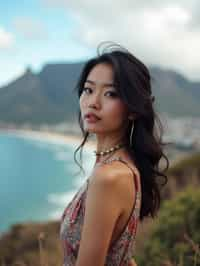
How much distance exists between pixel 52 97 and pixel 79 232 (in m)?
147

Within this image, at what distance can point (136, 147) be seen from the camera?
173 cm

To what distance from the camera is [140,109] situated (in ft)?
5.45

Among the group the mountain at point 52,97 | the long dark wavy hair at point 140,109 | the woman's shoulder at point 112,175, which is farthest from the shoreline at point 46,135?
the woman's shoulder at point 112,175

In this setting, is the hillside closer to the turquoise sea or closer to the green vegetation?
the green vegetation

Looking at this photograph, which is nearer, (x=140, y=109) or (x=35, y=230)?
(x=140, y=109)

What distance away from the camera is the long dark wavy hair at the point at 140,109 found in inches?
64.5

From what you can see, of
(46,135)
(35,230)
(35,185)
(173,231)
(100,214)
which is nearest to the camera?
(100,214)

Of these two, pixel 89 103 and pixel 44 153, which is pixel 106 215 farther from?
pixel 44 153

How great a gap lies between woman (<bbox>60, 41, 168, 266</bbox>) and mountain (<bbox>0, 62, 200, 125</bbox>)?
132765mm

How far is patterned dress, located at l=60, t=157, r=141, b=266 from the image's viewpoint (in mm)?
1584

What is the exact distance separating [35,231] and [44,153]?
3055 inches

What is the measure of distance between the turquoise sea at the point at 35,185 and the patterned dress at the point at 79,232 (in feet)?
63.5

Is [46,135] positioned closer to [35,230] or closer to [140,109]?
[35,230]

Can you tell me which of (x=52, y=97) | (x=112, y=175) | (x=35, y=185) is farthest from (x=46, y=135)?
(x=112, y=175)
